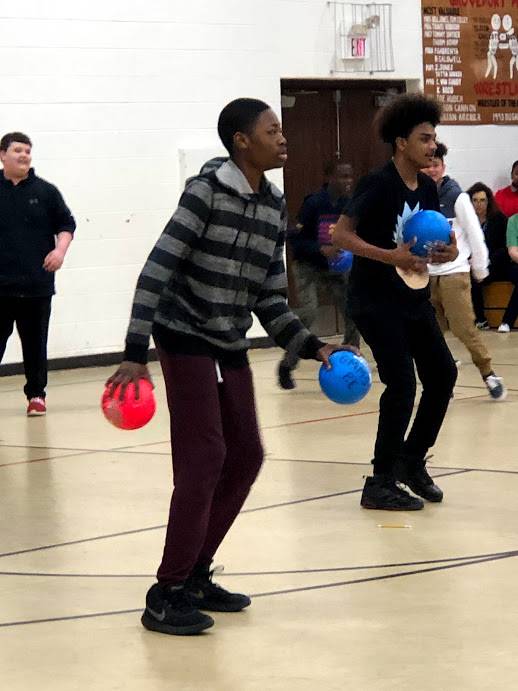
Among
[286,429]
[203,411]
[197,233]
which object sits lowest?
[286,429]

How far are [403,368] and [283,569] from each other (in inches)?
52.0

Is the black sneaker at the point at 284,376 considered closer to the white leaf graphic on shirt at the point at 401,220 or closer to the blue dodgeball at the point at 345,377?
the blue dodgeball at the point at 345,377

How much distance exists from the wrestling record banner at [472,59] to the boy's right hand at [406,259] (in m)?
9.48

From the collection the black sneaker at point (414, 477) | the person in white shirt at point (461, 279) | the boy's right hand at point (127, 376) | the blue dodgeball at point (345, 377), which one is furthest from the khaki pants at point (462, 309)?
the boy's right hand at point (127, 376)

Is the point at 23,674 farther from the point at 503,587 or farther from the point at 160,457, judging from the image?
the point at 160,457

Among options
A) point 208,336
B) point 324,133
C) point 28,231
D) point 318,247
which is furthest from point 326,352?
point 324,133

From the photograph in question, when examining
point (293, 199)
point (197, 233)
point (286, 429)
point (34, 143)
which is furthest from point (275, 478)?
point (293, 199)

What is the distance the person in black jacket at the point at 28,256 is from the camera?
9914 mm

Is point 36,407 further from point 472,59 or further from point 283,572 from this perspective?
point 472,59

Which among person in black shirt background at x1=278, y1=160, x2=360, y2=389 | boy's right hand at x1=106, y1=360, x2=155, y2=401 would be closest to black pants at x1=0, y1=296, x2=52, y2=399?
person in black shirt background at x1=278, y1=160, x2=360, y2=389

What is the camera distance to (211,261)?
449 centimetres

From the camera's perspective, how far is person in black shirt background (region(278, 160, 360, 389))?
1198 cm

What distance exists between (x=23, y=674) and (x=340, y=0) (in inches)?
452

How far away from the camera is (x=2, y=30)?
39.9 feet
